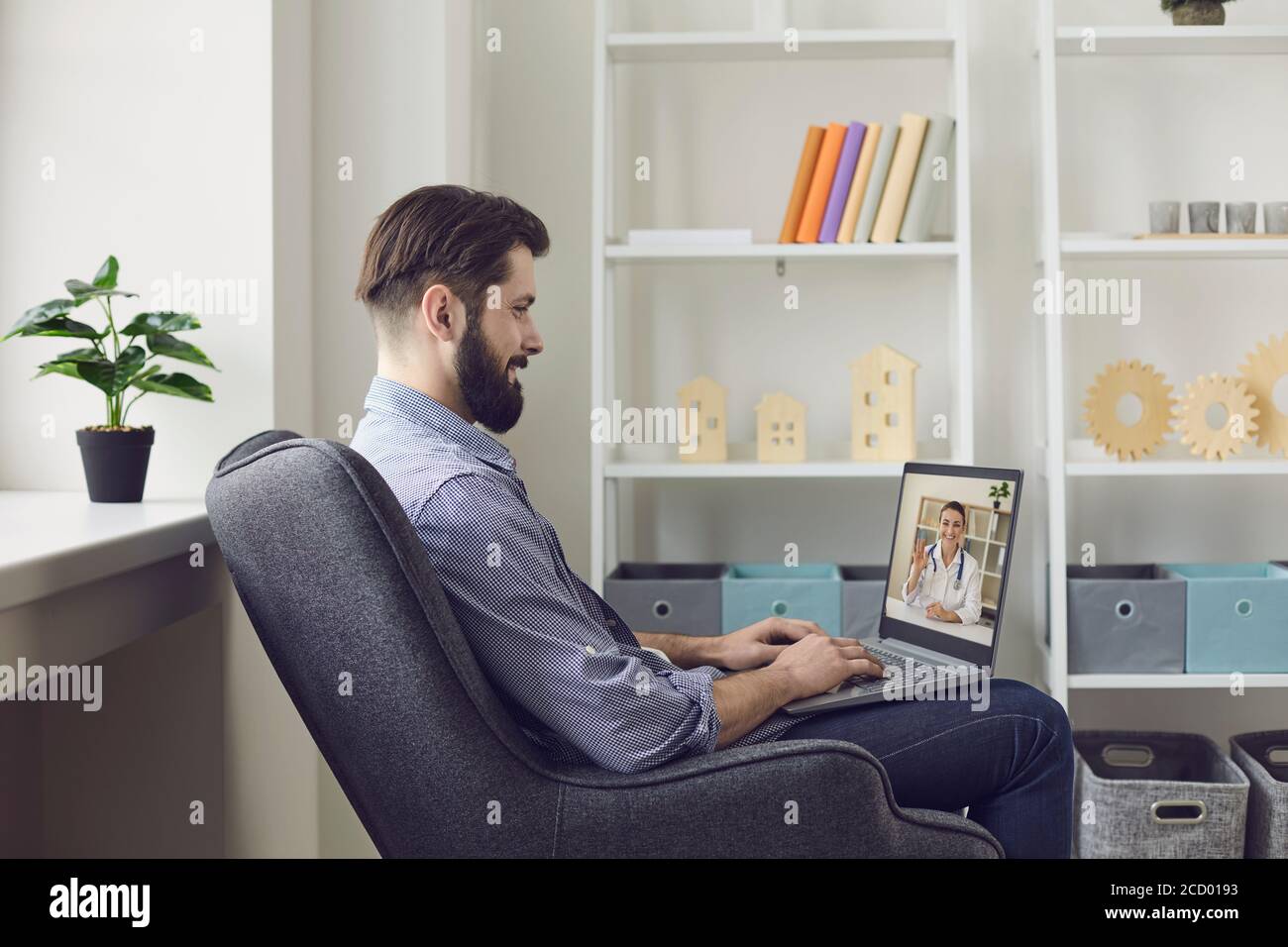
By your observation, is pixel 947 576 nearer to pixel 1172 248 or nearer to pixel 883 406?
pixel 883 406

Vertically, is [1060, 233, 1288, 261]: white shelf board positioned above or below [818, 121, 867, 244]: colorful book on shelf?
below

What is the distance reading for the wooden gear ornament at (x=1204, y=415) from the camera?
2.00 metres

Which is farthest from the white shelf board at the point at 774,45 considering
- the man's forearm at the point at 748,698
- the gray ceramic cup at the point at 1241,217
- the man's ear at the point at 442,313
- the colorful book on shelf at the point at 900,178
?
the man's forearm at the point at 748,698

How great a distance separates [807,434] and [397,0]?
3.69ft

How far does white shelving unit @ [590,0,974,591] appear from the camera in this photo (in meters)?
2.01

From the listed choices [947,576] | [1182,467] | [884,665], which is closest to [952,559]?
[947,576]

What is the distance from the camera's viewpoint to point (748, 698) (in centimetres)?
120

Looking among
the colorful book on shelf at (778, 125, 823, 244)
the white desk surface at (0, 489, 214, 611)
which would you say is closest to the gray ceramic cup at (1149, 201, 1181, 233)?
the colorful book on shelf at (778, 125, 823, 244)

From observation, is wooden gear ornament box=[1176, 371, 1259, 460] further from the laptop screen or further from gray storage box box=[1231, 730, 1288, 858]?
the laptop screen

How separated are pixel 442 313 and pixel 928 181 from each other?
3.68 feet

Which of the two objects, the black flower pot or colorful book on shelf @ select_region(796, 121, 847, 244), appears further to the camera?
A: colorful book on shelf @ select_region(796, 121, 847, 244)

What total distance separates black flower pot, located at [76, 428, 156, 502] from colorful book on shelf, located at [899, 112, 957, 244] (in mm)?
1326
